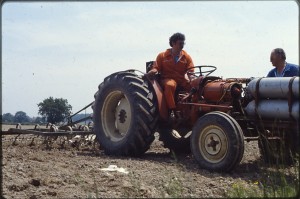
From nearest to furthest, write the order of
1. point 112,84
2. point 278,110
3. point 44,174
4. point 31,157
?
point 278,110, point 44,174, point 31,157, point 112,84

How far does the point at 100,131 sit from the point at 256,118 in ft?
10.5

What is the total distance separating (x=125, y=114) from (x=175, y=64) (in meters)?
1.23

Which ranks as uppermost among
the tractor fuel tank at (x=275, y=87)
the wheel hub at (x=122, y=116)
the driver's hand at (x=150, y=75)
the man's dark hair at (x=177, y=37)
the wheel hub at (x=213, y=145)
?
the man's dark hair at (x=177, y=37)

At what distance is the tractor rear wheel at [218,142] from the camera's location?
18.2ft

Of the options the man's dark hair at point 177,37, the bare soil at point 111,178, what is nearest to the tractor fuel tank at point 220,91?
the bare soil at point 111,178

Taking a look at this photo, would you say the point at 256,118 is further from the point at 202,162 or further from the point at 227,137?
the point at 202,162

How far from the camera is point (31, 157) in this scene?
6.63 metres

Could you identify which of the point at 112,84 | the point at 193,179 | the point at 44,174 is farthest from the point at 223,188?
the point at 112,84

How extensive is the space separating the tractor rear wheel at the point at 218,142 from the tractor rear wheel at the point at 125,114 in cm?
111

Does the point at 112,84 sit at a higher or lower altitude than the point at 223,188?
higher

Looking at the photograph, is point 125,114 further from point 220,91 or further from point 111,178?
point 111,178

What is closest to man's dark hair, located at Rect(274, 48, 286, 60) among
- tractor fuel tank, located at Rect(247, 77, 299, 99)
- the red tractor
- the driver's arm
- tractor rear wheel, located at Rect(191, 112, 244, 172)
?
the red tractor

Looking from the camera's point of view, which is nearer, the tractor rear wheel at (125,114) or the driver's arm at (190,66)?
the tractor rear wheel at (125,114)

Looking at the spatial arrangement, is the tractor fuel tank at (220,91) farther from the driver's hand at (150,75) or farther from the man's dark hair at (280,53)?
the driver's hand at (150,75)
